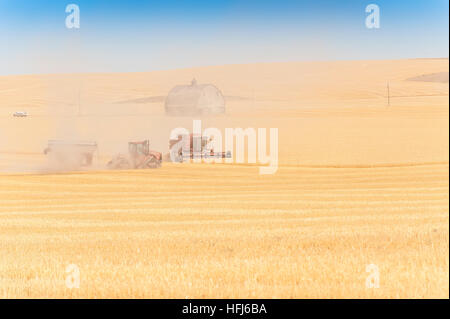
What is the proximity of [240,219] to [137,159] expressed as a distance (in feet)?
61.4

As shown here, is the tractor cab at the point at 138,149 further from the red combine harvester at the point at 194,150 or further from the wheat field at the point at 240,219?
the red combine harvester at the point at 194,150

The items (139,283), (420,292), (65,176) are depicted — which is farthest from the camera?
(65,176)

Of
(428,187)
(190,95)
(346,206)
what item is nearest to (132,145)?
(428,187)

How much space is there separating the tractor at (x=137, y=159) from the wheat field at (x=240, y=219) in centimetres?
97

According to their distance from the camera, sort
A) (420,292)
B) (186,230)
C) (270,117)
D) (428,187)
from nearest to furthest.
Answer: (420,292), (186,230), (428,187), (270,117)

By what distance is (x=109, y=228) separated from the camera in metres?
14.7

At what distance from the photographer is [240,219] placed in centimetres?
1617

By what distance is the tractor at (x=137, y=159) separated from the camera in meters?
34.1

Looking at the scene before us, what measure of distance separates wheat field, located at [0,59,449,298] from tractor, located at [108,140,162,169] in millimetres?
966

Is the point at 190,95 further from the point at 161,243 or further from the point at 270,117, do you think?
the point at 161,243

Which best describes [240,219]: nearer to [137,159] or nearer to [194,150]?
[137,159]

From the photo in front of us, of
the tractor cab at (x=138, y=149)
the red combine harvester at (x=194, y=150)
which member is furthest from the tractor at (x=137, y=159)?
the red combine harvester at (x=194, y=150)

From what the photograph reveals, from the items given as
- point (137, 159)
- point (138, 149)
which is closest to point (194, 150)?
point (138, 149)

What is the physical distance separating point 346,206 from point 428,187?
7.82 meters
